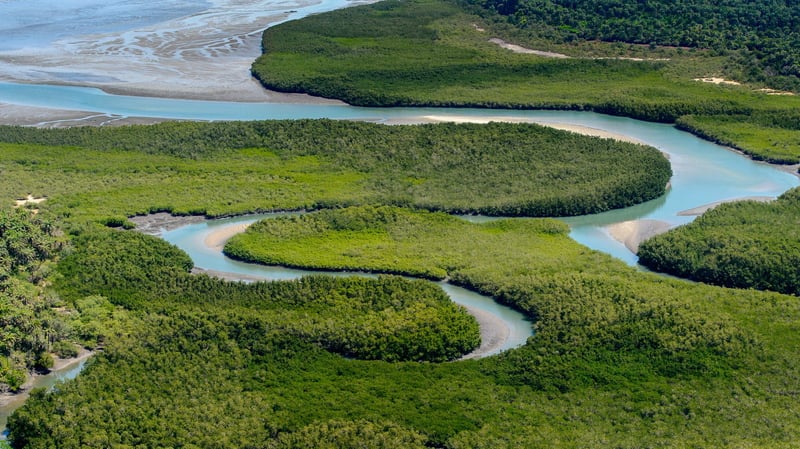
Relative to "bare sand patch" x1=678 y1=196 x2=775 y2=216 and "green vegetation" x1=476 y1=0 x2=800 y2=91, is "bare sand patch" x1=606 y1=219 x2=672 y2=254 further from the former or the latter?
"green vegetation" x1=476 y1=0 x2=800 y2=91

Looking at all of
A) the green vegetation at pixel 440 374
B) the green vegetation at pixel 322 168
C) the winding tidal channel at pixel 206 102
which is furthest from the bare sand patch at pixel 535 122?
the green vegetation at pixel 440 374

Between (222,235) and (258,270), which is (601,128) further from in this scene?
(258,270)

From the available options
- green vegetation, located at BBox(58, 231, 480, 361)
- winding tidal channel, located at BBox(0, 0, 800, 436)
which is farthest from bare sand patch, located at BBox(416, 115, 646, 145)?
green vegetation, located at BBox(58, 231, 480, 361)

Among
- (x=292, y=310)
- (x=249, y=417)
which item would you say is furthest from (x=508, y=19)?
(x=249, y=417)

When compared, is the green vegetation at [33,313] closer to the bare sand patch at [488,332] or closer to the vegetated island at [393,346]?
the vegetated island at [393,346]

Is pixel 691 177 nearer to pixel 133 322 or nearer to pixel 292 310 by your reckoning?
pixel 292 310

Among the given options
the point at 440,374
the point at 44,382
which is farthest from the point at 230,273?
the point at 440,374
